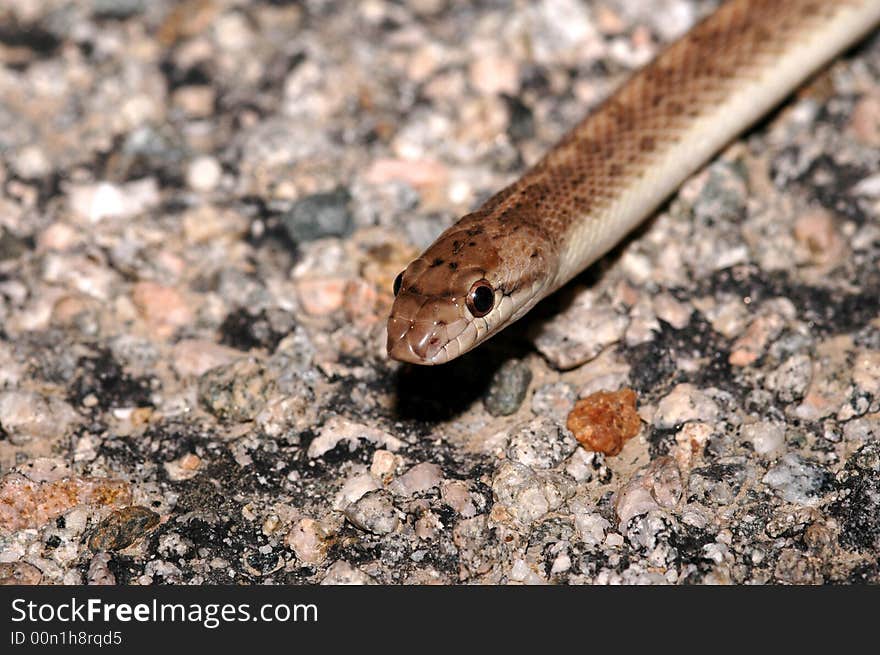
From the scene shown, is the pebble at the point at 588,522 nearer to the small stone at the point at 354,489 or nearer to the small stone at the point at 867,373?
the small stone at the point at 354,489

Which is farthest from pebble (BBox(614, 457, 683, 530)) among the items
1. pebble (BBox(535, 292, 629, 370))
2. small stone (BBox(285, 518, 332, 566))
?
small stone (BBox(285, 518, 332, 566))

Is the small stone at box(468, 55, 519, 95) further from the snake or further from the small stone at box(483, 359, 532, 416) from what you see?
the small stone at box(483, 359, 532, 416)

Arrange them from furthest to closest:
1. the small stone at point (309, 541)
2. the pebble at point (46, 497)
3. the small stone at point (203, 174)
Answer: the small stone at point (203, 174) → the pebble at point (46, 497) → the small stone at point (309, 541)

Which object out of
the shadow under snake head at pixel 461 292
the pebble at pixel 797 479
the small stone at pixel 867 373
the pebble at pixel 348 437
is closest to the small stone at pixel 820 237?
the small stone at pixel 867 373

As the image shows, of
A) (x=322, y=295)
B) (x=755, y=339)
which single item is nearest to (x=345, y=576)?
(x=322, y=295)

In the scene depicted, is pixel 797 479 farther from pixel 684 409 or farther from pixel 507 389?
pixel 507 389

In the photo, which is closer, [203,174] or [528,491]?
[528,491]
